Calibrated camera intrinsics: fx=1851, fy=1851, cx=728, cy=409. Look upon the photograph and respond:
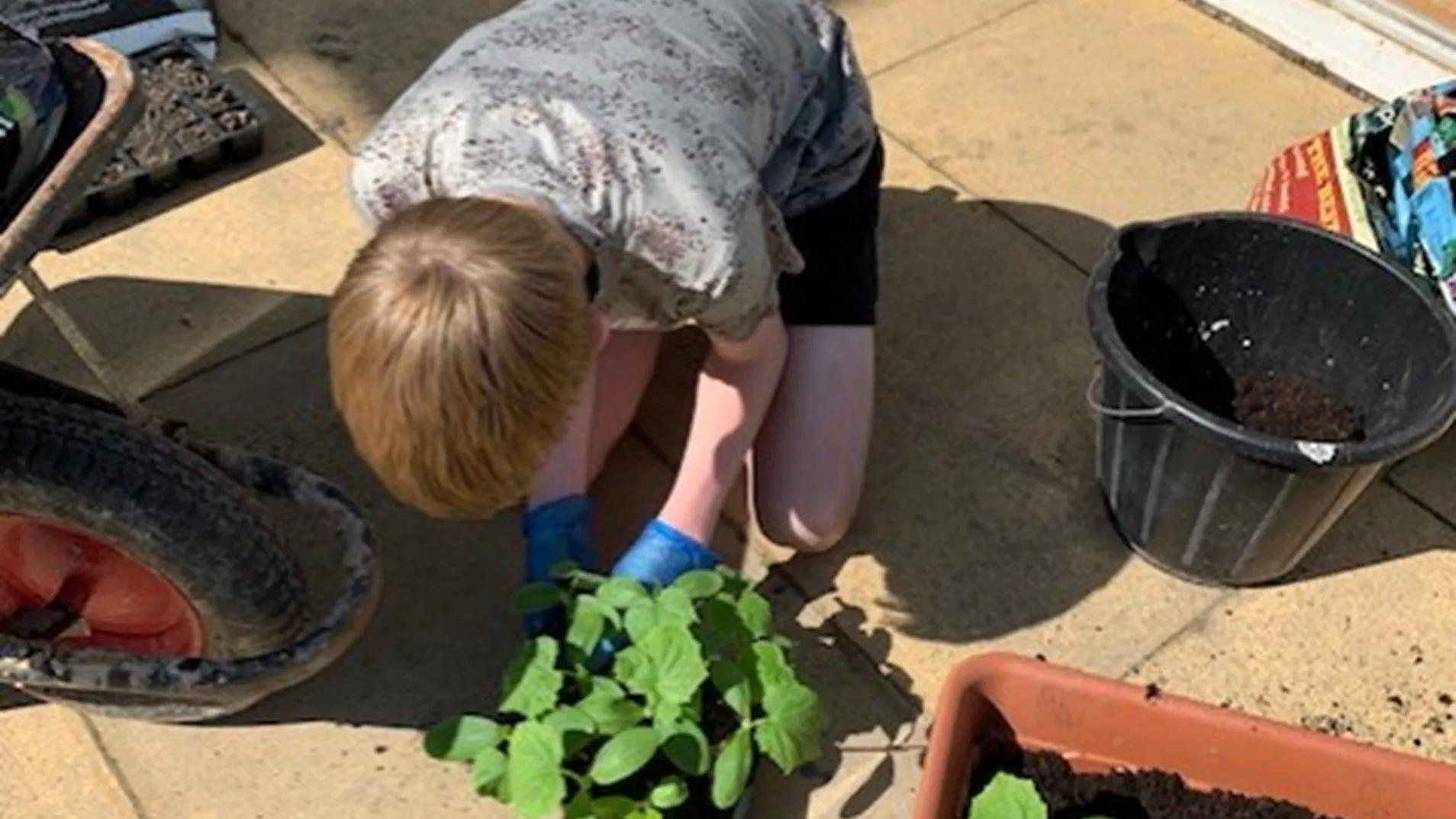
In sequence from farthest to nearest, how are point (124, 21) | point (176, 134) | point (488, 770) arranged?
point (124, 21) < point (176, 134) < point (488, 770)

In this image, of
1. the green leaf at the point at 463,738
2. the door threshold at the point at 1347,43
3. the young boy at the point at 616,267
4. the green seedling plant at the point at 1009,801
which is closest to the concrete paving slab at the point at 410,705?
the young boy at the point at 616,267

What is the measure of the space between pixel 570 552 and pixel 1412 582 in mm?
1063

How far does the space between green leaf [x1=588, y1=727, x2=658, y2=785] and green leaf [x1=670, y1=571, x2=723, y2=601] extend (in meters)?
0.16

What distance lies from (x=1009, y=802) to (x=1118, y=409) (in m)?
0.61

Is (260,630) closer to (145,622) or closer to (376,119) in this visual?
(145,622)

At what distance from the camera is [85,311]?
2.60 meters

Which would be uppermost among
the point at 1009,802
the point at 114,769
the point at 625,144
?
the point at 625,144

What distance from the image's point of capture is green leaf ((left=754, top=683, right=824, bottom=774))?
1.86 metres

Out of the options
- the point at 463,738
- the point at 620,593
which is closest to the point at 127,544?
the point at 463,738

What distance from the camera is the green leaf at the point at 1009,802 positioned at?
1.72 m

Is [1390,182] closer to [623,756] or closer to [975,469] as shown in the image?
[975,469]

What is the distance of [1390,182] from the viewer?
8.07ft

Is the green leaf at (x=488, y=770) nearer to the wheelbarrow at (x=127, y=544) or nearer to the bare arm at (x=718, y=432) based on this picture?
the wheelbarrow at (x=127, y=544)

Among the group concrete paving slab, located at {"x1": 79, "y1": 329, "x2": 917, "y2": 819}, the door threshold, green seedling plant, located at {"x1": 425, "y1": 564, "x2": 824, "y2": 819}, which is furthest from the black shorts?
the door threshold
